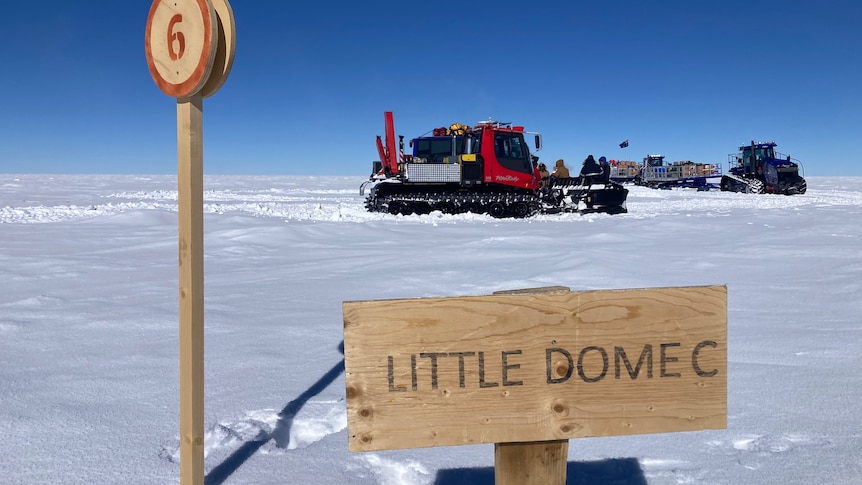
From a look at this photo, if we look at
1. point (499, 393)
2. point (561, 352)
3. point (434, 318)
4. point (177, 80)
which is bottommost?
point (499, 393)

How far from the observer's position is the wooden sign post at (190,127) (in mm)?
1931

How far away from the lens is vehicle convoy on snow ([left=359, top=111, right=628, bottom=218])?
52.9 ft

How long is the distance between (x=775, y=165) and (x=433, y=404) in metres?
30.4

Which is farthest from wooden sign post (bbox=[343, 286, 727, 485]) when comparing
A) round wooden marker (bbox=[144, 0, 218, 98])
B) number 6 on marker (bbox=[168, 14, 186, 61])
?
number 6 on marker (bbox=[168, 14, 186, 61])

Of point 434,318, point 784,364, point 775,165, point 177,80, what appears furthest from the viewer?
point 775,165

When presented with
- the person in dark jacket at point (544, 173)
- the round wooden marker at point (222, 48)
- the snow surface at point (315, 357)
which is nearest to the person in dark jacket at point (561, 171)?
the person in dark jacket at point (544, 173)

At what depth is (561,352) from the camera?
5.34 feet

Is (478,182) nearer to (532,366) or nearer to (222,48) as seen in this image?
(222,48)

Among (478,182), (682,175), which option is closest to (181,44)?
(478,182)

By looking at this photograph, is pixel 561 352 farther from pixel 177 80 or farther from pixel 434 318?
pixel 177 80

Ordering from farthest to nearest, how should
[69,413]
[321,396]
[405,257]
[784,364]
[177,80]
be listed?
[405,257] < [784,364] < [321,396] < [69,413] < [177,80]

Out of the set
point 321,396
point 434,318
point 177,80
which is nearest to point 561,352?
point 434,318

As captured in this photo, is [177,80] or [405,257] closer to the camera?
[177,80]

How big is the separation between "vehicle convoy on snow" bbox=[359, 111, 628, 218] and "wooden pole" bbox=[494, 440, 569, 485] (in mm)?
14484
